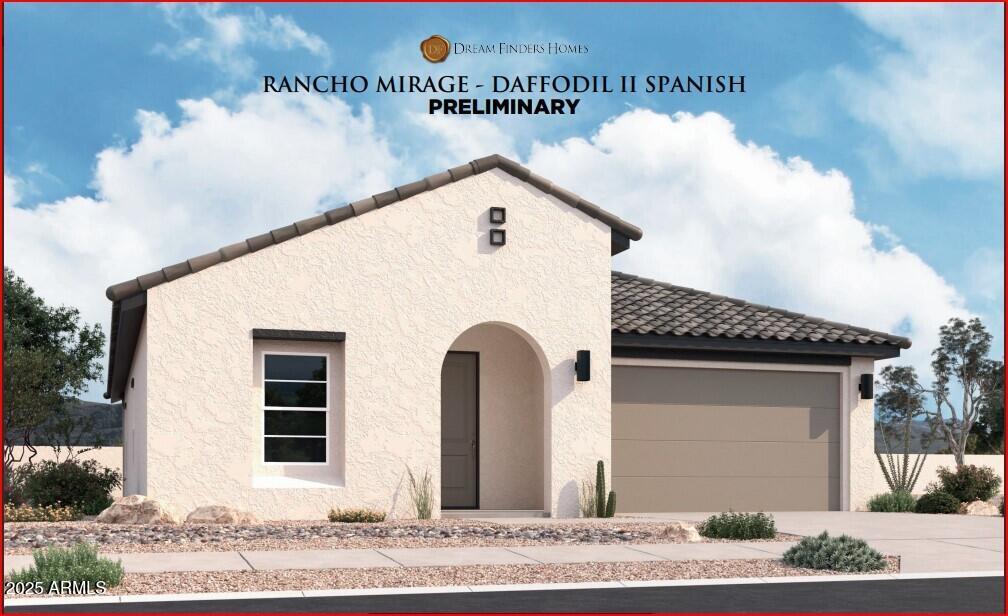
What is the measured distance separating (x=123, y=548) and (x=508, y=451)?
306 inches

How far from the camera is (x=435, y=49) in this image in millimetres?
18172

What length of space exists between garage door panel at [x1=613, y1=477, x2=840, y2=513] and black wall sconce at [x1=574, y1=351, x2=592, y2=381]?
6.94 feet

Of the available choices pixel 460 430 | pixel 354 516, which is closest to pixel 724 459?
pixel 460 430

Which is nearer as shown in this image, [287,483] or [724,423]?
[287,483]

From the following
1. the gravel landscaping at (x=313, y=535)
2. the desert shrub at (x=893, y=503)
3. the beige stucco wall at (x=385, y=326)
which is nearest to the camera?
the gravel landscaping at (x=313, y=535)

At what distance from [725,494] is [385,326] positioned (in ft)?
22.2

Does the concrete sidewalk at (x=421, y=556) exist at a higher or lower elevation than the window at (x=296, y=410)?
lower

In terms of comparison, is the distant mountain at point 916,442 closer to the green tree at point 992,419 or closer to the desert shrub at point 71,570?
the green tree at point 992,419

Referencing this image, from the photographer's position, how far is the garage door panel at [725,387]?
19688 mm

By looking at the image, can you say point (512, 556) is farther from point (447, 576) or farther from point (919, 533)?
point (919, 533)

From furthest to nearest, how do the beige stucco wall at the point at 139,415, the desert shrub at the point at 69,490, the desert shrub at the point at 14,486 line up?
the desert shrub at the point at 14,486 < the desert shrub at the point at 69,490 < the beige stucco wall at the point at 139,415

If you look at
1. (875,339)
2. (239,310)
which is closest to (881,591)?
(239,310)

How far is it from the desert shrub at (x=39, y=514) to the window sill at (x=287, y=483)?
324 cm

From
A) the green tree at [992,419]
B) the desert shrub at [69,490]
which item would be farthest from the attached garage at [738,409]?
the green tree at [992,419]
